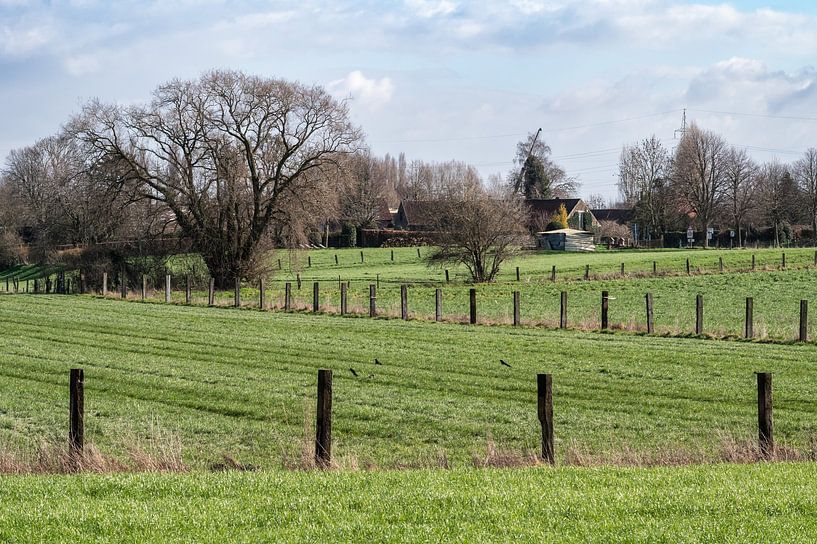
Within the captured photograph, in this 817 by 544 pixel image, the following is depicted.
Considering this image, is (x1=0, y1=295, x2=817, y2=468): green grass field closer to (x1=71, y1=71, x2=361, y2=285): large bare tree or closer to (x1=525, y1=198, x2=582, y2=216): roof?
(x1=71, y1=71, x2=361, y2=285): large bare tree

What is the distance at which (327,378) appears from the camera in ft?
38.1

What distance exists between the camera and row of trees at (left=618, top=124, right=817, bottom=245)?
110 m

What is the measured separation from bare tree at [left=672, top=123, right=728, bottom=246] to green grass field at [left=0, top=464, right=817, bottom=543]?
102m

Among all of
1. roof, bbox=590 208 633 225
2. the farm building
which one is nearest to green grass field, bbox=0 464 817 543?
the farm building

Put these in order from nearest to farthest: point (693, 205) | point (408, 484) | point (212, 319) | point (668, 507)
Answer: point (668, 507) < point (408, 484) < point (212, 319) < point (693, 205)

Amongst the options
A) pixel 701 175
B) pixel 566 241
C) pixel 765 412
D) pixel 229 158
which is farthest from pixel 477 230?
pixel 701 175

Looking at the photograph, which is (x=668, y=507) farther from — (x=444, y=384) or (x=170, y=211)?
(x=170, y=211)

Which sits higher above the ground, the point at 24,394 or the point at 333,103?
the point at 333,103

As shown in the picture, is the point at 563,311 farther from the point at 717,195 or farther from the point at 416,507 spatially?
the point at 717,195

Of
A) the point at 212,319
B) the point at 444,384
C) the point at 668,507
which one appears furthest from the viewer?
the point at 212,319

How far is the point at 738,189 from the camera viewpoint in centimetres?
11425

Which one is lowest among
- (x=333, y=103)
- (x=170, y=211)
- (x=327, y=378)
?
(x=327, y=378)

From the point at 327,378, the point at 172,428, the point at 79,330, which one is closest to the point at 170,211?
the point at 79,330

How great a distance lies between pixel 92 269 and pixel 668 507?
52.1 m
